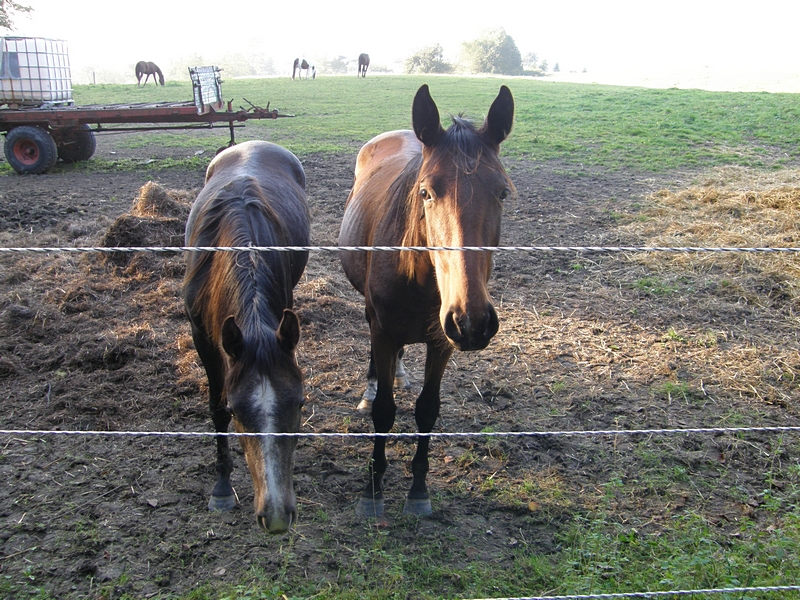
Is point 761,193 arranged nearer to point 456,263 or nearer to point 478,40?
point 456,263

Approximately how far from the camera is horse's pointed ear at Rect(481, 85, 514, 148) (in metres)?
2.65

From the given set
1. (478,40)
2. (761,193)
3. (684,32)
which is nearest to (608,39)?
(684,32)

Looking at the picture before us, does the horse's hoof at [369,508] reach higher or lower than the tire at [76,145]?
lower

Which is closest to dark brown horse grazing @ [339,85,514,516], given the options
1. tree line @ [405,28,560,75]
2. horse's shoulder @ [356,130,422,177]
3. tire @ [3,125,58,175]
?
horse's shoulder @ [356,130,422,177]

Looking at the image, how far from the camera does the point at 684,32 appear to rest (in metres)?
82.9

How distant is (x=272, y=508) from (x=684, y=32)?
100862mm

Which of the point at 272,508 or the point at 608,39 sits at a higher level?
the point at 608,39

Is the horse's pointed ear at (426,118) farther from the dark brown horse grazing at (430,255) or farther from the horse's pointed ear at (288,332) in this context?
the horse's pointed ear at (288,332)

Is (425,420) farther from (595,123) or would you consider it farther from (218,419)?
(595,123)

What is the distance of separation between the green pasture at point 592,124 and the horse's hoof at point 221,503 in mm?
Result: 11372

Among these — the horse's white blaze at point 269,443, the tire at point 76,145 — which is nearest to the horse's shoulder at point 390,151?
the horse's white blaze at point 269,443

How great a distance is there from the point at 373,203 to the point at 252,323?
1652 mm

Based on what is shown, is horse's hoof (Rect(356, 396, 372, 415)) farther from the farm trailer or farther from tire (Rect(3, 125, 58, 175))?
tire (Rect(3, 125, 58, 175))

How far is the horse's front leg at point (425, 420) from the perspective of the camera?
10.6 feet
